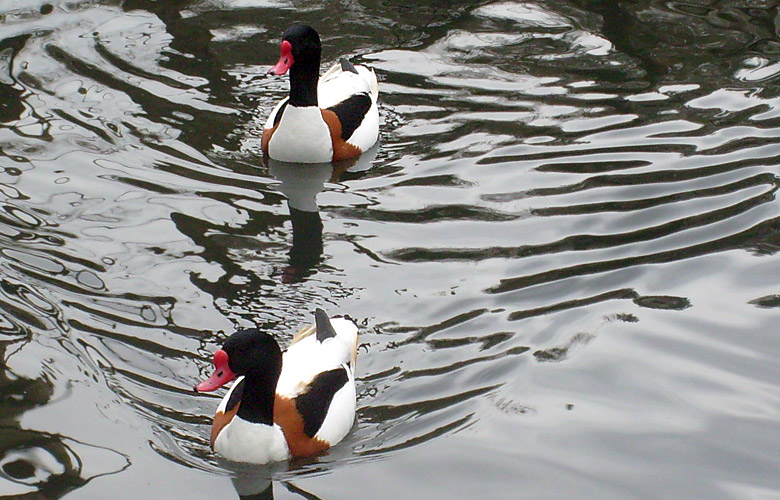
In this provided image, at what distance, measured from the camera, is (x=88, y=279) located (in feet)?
25.9

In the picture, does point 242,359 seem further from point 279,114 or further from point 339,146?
point 279,114

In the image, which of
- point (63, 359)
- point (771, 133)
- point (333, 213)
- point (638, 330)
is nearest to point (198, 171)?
point (333, 213)

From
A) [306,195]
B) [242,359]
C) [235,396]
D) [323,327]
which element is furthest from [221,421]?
[306,195]

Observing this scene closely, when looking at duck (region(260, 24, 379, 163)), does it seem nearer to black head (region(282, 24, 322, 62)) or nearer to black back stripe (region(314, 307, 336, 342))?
black head (region(282, 24, 322, 62))

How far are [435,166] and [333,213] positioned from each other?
0.99 m

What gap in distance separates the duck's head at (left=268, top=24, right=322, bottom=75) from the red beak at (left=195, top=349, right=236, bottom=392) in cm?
411

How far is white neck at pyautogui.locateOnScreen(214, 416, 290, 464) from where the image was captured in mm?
6371

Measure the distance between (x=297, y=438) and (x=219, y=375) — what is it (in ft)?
1.85

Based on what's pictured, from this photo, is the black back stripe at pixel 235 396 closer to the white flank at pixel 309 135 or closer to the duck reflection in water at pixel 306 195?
the duck reflection in water at pixel 306 195

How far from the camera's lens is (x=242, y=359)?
6254mm

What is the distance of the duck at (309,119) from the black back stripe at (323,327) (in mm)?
3323

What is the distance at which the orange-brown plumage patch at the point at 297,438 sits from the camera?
6.52 meters

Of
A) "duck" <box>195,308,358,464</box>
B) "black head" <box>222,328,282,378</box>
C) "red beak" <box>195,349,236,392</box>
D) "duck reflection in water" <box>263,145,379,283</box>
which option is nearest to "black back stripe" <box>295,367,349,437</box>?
"duck" <box>195,308,358,464</box>

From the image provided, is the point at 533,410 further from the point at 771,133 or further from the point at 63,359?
the point at 771,133
